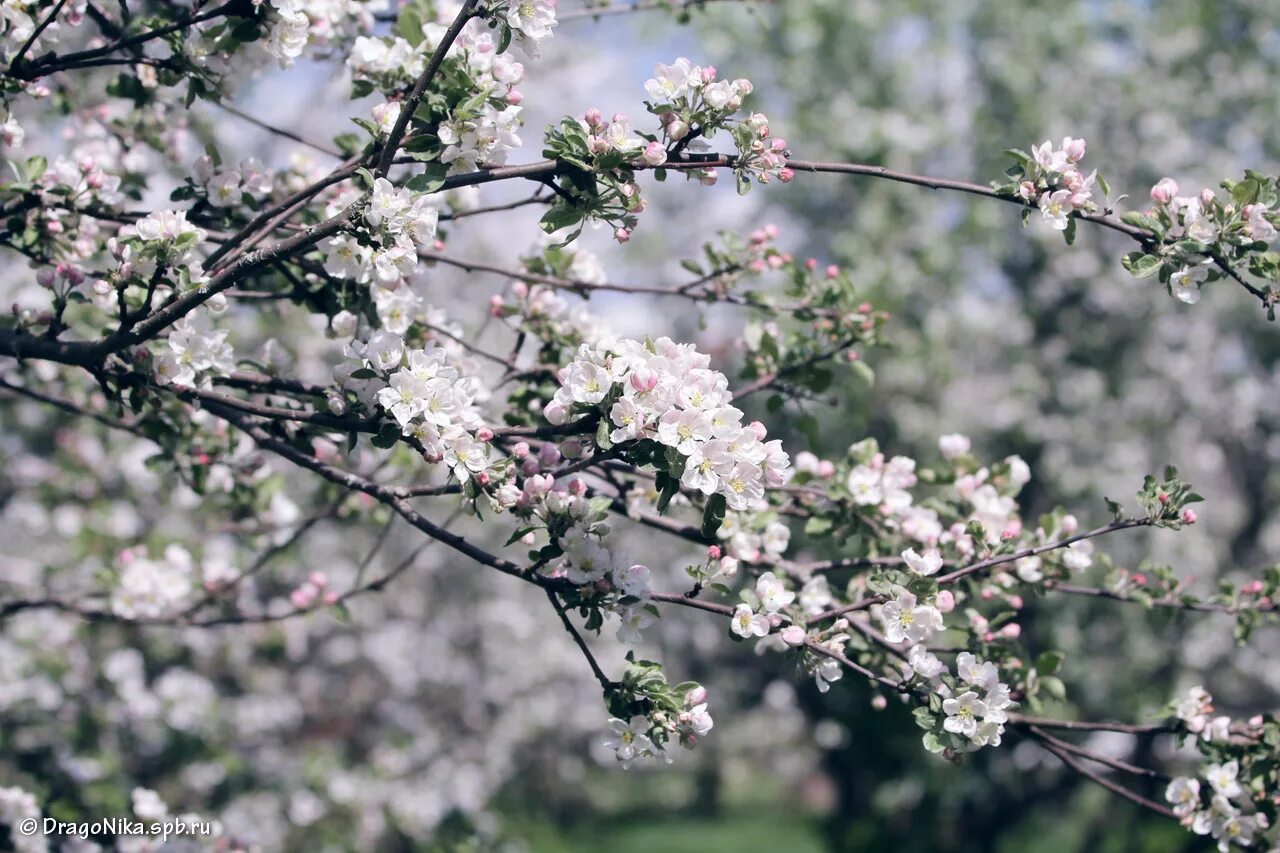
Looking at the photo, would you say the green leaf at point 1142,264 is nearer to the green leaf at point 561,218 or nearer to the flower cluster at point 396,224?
the green leaf at point 561,218

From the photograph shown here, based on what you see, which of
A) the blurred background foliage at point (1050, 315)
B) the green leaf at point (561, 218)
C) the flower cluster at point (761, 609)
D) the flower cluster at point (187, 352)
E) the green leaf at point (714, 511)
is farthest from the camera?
the blurred background foliage at point (1050, 315)

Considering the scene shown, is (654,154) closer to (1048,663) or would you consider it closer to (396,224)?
(396,224)

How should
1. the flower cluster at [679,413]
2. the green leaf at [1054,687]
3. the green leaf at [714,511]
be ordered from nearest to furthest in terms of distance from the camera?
the flower cluster at [679,413]
the green leaf at [714,511]
the green leaf at [1054,687]

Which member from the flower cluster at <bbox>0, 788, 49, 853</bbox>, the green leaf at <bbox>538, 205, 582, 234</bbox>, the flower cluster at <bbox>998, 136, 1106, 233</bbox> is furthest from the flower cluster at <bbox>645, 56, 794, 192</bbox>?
the flower cluster at <bbox>0, 788, 49, 853</bbox>

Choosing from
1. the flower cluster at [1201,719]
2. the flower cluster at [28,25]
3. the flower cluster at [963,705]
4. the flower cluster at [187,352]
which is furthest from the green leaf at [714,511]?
the flower cluster at [28,25]

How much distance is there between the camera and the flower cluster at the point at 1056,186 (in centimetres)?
216

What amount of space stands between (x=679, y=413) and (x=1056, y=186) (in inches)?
38.9

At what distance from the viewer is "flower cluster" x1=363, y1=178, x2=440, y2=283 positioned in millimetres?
1986

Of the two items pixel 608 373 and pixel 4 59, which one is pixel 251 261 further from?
pixel 4 59

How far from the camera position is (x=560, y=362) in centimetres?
286

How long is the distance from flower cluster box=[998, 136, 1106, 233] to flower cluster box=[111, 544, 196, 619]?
294 cm

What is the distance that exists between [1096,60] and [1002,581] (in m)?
8.54

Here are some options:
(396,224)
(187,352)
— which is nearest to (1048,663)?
(396,224)

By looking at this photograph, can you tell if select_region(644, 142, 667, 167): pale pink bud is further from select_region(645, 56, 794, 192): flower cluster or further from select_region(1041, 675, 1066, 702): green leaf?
select_region(1041, 675, 1066, 702): green leaf
